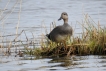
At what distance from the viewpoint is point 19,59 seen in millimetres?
10383

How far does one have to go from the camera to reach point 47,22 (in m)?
17.2

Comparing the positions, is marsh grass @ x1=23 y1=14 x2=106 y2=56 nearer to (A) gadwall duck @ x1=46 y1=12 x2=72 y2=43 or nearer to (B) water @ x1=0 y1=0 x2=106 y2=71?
(A) gadwall duck @ x1=46 y1=12 x2=72 y2=43

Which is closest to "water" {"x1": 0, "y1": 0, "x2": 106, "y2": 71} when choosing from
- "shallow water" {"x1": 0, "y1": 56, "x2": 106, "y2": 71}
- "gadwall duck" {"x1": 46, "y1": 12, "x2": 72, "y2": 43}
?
"shallow water" {"x1": 0, "y1": 56, "x2": 106, "y2": 71}

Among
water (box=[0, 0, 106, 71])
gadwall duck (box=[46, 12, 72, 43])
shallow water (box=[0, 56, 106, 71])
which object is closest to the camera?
shallow water (box=[0, 56, 106, 71])

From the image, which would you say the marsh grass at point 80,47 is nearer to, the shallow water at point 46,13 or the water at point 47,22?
the water at point 47,22

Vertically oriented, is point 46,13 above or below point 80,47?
above

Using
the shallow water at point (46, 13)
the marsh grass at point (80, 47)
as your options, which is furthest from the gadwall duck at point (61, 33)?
the shallow water at point (46, 13)

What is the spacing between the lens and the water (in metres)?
9.39

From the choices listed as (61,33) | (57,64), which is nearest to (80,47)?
(61,33)

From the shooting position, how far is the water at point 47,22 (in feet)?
30.8

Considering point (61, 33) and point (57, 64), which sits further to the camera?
point (61, 33)

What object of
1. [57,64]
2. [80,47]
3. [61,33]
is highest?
[61,33]

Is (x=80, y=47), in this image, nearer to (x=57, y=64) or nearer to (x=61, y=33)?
(x=61, y=33)

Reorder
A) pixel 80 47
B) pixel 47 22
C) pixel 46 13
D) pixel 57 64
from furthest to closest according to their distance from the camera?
1. pixel 46 13
2. pixel 47 22
3. pixel 80 47
4. pixel 57 64
